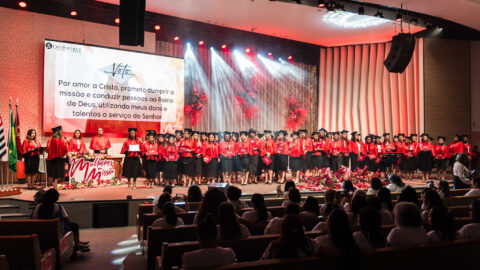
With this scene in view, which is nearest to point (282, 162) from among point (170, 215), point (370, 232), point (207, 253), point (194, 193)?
point (194, 193)

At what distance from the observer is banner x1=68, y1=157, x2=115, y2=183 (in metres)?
9.49

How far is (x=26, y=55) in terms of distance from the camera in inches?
416

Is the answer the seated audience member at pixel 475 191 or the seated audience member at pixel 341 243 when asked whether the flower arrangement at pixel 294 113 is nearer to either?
the seated audience member at pixel 475 191

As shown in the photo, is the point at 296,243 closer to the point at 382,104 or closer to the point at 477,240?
the point at 477,240

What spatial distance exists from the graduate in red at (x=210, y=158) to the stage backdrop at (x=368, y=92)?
718 centimetres

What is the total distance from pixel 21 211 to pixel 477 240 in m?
7.56

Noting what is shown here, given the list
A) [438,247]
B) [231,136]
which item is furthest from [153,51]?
[438,247]

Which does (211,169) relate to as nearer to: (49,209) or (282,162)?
(282,162)

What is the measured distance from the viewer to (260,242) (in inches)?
125

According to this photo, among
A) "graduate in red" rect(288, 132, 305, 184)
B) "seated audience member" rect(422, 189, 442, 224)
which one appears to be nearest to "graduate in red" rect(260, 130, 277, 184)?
"graduate in red" rect(288, 132, 305, 184)

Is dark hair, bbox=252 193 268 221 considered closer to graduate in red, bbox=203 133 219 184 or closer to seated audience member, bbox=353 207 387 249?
seated audience member, bbox=353 207 387 249

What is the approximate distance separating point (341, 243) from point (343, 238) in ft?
0.13

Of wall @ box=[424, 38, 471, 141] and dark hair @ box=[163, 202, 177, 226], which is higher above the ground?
wall @ box=[424, 38, 471, 141]

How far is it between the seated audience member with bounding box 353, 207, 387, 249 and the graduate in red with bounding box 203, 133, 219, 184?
25.9 ft
